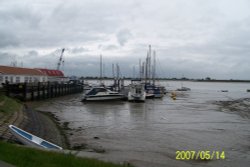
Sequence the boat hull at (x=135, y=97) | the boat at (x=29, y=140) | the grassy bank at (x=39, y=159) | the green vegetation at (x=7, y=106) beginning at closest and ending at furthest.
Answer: the grassy bank at (x=39, y=159), the boat at (x=29, y=140), the green vegetation at (x=7, y=106), the boat hull at (x=135, y=97)

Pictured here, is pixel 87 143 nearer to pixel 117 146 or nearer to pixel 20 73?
pixel 117 146

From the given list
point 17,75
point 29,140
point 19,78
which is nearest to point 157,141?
point 29,140

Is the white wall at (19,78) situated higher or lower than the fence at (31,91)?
higher

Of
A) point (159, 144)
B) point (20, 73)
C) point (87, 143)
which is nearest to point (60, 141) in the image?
point (87, 143)

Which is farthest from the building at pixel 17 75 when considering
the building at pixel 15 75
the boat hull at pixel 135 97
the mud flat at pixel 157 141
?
the mud flat at pixel 157 141

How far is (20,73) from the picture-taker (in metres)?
58.6

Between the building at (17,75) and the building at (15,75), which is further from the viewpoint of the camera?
the building at (17,75)

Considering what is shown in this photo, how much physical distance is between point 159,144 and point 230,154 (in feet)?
12.2

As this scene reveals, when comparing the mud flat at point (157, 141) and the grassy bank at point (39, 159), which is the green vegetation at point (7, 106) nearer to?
the mud flat at point (157, 141)

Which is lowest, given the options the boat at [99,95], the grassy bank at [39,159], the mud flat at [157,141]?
the mud flat at [157,141]
